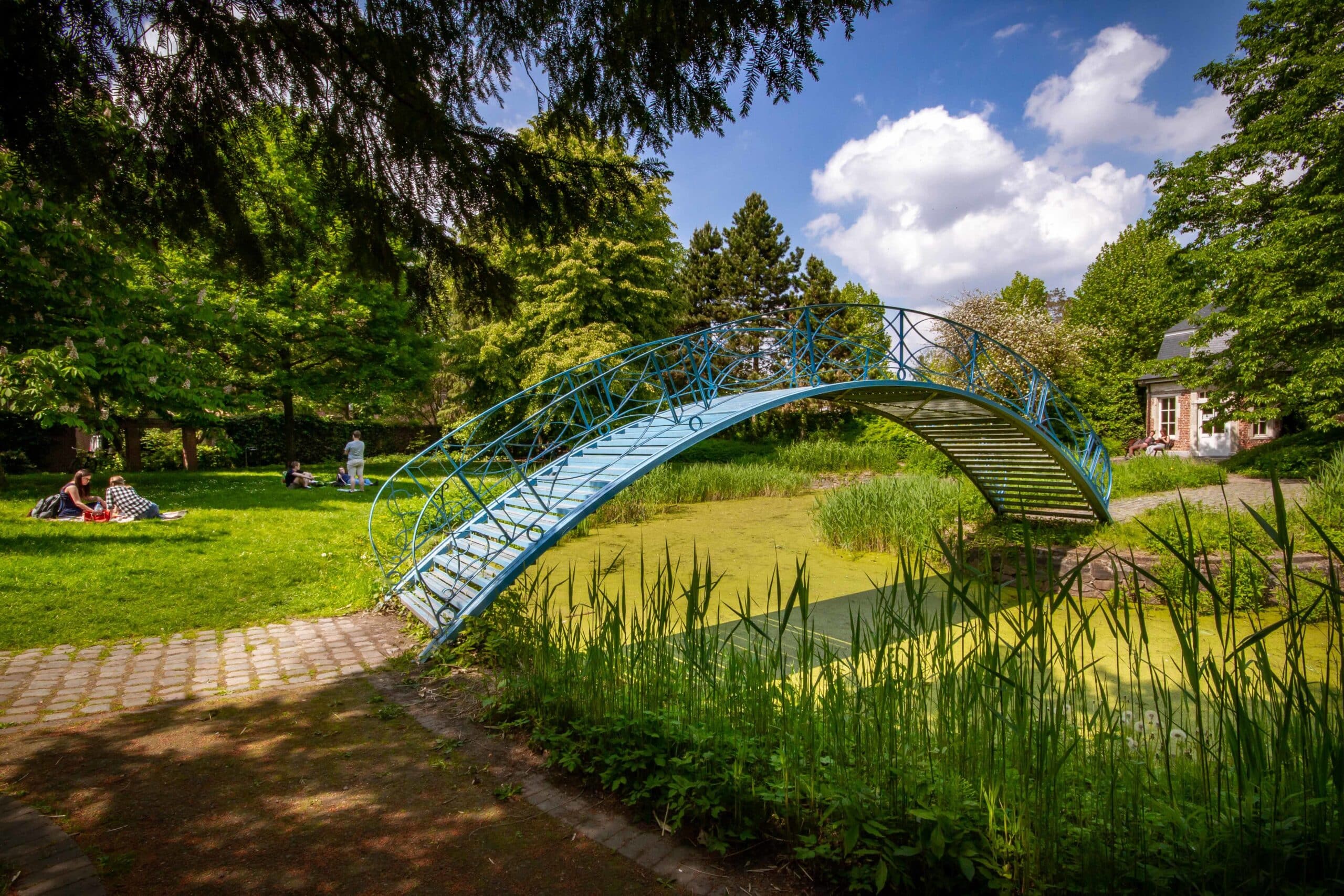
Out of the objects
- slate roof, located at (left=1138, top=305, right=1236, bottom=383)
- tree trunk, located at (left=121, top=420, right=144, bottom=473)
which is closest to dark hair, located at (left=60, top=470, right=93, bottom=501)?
tree trunk, located at (left=121, top=420, right=144, bottom=473)

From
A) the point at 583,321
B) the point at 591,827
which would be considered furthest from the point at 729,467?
the point at 591,827

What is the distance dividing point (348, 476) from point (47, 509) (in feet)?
17.5

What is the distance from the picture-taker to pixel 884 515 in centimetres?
905

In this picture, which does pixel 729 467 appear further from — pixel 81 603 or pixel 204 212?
pixel 204 212

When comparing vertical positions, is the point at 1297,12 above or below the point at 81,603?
above

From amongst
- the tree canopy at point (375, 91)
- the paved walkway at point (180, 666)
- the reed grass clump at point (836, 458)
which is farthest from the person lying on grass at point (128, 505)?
the reed grass clump at point (836, 458)

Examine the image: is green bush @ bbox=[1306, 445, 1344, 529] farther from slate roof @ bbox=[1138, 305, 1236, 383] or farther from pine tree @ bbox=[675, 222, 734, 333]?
pine tree @ bbox=[675, 222, 734, 333]

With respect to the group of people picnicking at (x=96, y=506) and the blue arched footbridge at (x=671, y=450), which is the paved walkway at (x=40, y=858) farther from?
the group of people picnicking at (x=96, y=506)

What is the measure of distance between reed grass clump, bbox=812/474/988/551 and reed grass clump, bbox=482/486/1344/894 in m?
5.55

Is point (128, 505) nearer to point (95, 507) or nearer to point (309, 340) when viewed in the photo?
point (95, 507)

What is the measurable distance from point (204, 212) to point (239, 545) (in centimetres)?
543

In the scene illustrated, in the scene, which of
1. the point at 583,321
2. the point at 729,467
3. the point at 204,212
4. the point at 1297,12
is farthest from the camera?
the point at 583,321

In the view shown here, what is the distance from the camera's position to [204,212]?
3.03 meters

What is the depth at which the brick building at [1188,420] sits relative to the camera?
1802 cm
